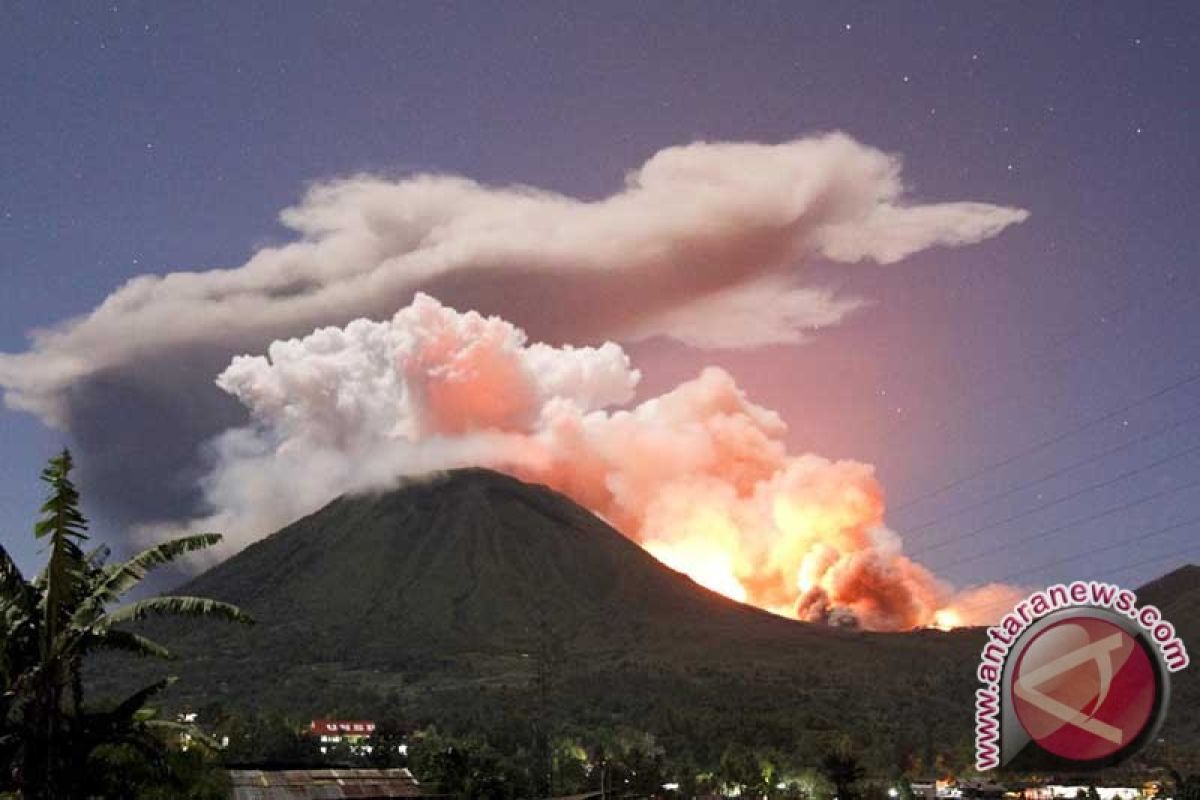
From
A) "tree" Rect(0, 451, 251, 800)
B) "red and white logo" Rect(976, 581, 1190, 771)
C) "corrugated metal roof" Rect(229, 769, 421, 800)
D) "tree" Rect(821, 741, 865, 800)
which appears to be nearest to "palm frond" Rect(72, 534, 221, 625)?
"tree" Rect(0, 451, 251, 800)

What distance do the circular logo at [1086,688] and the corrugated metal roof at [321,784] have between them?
2663 cm

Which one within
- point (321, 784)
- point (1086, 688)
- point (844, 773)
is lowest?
point (844, 773)

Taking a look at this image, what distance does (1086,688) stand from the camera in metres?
55.0

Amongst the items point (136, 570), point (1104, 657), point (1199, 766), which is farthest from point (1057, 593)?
point (1199, 766)

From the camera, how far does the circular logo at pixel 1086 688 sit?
5409 cm

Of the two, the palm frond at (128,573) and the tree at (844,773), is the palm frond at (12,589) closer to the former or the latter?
the palm frond at (128,573)

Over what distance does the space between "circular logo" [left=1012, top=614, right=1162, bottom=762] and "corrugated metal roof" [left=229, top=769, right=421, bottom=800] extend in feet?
87.4

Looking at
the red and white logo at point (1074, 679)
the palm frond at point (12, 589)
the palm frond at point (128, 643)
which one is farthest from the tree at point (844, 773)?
the palm frond at point (12, 589)

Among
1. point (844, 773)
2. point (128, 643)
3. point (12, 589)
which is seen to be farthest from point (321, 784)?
point (844, 773)

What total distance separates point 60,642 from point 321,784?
24.0m

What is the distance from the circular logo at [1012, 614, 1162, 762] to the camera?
177 feet

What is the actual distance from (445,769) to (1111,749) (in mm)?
65123

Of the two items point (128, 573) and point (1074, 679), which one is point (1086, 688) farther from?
point (128, 573)

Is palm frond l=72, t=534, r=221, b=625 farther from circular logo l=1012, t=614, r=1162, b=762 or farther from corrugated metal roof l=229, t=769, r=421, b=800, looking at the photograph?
circular logo l=1012, t=614, r=1162, b=762
